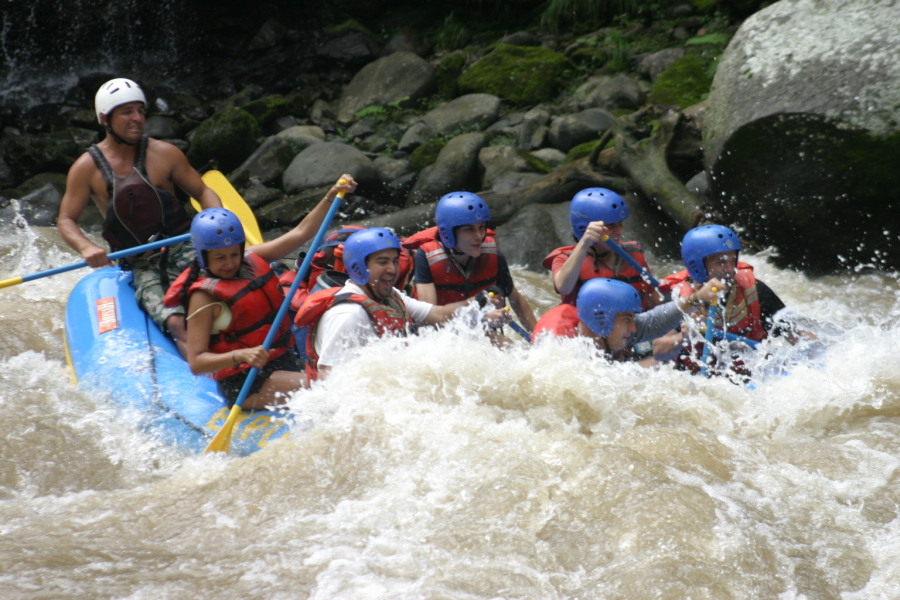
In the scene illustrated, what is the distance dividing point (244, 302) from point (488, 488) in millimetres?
1640

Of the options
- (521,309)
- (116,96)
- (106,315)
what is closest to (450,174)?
(521,309)

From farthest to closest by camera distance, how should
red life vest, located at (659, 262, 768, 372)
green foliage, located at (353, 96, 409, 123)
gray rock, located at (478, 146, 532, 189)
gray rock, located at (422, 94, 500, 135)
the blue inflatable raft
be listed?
1. green foliage, located at (353, 96, 409, 123)
2. gray rock, located at (422, 94, 500, 135)
3. gray rock, located at (478, 146, 532, 189)
4. red life vest, located at (659, 262, 768, 372)
5. the blue inflatable raft

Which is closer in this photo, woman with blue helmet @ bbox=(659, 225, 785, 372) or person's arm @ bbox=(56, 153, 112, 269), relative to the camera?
woman with blue helmet @ bbox=(659, 225, 785, 372)

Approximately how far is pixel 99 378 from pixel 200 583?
7.32 ft

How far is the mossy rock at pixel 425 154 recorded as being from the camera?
11.8 m

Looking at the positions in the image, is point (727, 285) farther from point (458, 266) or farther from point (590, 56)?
point (590, 56)

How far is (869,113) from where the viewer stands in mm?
6891

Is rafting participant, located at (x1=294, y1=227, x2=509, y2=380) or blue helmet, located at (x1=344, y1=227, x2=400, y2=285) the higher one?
blue helmet, located at (x1=344, y1=227, x2=400, y2=285)

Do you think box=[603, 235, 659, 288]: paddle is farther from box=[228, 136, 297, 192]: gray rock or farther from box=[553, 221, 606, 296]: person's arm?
box=[228, 136, 297, 192]: gray rock

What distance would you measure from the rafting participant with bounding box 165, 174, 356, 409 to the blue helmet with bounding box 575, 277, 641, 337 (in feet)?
4.82

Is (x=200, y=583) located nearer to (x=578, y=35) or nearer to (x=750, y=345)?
(x=750, y=345)

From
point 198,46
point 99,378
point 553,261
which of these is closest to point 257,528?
point 99,378

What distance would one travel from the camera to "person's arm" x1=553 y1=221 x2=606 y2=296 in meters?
4.99

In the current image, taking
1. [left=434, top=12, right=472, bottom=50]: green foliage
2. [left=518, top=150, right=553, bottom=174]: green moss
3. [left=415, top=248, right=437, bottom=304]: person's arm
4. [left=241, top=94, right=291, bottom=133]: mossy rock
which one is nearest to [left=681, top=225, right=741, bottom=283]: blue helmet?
[left=415, top=248, right=437, bottom=304]: person's arm
